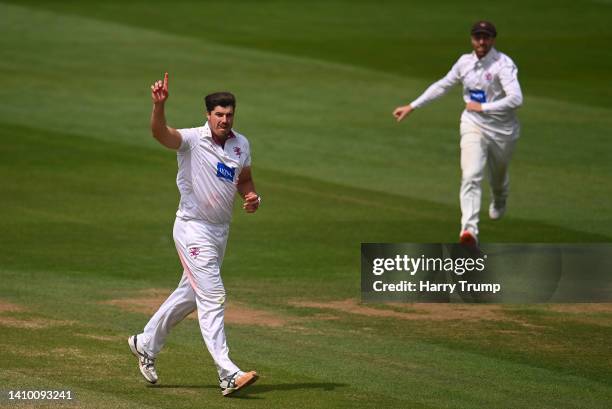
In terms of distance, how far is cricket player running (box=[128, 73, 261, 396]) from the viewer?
956cm

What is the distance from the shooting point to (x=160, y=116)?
912 cm

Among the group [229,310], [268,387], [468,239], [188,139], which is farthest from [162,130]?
[468,239]

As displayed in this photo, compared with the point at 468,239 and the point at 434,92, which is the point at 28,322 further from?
the point at 434,92

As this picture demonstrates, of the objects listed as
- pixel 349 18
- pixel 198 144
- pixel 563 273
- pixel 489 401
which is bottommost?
pixel 489 401

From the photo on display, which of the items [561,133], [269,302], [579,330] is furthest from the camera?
[561,133]

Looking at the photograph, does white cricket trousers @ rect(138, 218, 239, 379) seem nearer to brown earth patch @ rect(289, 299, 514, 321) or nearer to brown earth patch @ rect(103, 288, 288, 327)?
brown earth patch @ rect(103, 288, 288, 327)

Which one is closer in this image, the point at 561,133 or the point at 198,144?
the point at 198,144

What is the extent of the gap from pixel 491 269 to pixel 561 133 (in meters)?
9.72

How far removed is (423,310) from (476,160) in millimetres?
2793

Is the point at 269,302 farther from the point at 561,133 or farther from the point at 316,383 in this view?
the point at 561,133

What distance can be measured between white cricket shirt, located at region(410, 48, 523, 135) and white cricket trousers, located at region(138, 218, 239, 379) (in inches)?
222

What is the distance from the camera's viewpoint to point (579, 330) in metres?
11.9

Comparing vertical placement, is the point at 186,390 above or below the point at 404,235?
below

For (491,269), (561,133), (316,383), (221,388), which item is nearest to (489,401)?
(316,383)
